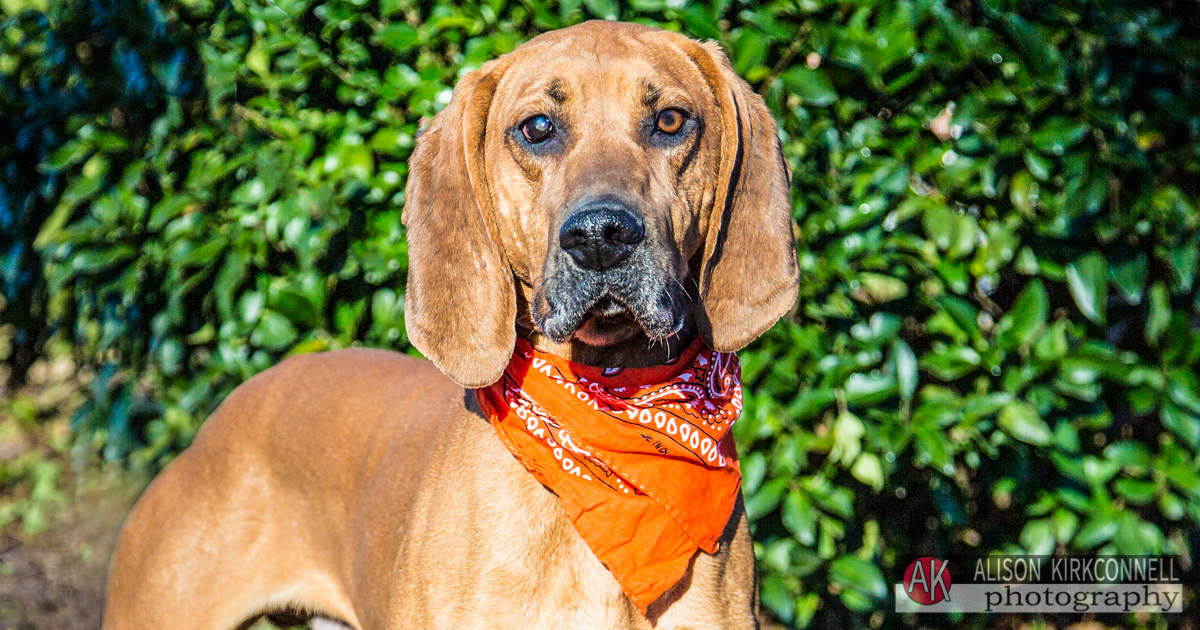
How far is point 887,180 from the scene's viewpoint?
11.6 feet

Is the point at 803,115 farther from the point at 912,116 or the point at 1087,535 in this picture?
the point at 1087,535

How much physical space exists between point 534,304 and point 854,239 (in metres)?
1.74

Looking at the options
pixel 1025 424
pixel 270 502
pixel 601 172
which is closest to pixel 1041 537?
pixel 1025 424

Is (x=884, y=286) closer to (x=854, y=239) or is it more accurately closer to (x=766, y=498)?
(x=854, y=239)

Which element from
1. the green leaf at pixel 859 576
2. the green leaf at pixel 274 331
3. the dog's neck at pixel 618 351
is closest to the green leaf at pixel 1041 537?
the green leaf at pixel 859 576

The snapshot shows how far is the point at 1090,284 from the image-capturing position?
3551mm

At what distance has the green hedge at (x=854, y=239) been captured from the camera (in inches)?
139

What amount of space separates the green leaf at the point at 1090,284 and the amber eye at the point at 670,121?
197 cm

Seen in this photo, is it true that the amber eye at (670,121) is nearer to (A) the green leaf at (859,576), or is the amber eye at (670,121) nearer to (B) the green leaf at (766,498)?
(B) the green leaf at (766,498)

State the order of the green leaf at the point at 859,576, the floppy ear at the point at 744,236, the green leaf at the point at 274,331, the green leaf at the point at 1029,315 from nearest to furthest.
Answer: the floppy ear at the point at 744,236, the green leaf at the point at 1029,315, the green leaf at the point at 859,576, the green leaf at the point at 274,331

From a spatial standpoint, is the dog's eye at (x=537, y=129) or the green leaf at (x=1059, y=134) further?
the green leaf at (x=1059, y=134)

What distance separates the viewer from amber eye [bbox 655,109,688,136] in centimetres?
246

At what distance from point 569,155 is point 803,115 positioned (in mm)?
1503

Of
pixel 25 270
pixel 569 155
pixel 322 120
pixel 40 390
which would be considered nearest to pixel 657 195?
pixel 569 155
